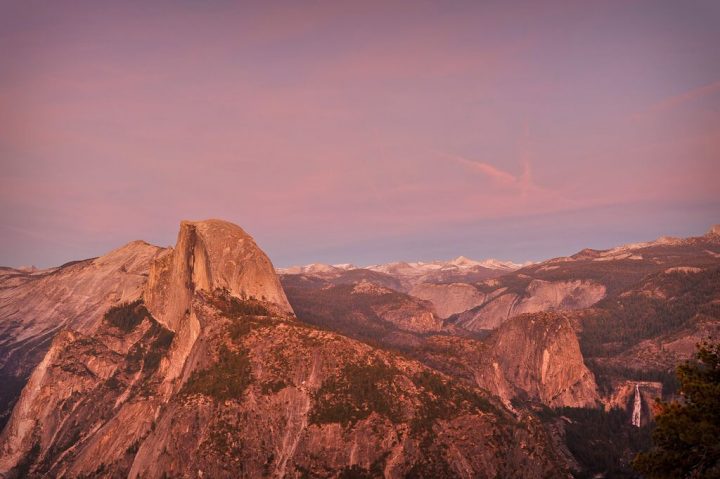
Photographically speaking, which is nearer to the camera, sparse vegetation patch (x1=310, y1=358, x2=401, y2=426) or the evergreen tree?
the evergreen tree

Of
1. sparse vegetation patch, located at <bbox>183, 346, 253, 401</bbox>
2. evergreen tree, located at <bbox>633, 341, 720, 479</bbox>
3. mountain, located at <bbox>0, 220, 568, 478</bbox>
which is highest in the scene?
evergreen tree, located at <bbox>633, 341, 720, 479</bbox>

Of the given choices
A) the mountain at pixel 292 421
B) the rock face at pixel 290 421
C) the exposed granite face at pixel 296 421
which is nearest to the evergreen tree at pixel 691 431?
the mountain at pixel 292 421

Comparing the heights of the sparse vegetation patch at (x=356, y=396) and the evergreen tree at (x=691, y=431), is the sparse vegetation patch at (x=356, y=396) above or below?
below

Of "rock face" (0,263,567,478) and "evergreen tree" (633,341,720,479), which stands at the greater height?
"evergreen tree" (633,341,720,479)

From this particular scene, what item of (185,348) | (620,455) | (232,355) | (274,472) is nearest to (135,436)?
(185,348)

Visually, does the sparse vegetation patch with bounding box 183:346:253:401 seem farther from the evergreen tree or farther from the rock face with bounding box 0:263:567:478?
the evergreen tree

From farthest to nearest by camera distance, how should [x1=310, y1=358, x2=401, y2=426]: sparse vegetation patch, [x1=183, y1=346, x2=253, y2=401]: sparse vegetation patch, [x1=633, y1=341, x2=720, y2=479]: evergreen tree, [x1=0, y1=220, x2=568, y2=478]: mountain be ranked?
1. [x1=183, y1=346, x2=253, y2=401]: sparse vegetation patch
2. [x1=310, y1=358, x2=401, y2=426]: sparse vegetation patch
3. [x1=0, y1=220, x2=568, y2=478]: mountain
4. [x1=633, y1=341, x2=720, y2=479]: evergreen tree

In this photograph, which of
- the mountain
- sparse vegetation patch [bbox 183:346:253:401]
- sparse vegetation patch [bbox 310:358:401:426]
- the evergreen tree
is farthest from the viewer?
sparse vegetation patch [bbox 183:346:253:401]

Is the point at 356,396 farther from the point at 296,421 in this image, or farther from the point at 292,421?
the point at 292,421

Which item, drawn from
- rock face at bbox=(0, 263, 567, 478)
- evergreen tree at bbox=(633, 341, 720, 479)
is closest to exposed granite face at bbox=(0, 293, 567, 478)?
rock face at bbox=(0, 263, 567, 478)

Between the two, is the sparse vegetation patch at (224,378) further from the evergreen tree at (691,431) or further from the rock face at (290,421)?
the evergreen tree at (691,431)

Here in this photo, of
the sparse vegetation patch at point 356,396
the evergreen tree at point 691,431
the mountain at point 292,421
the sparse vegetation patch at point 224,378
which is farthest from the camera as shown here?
the sparse vegetation patch at point 224,378

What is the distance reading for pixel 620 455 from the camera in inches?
7613

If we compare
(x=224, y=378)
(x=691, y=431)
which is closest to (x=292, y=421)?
(x=224, y=378)
